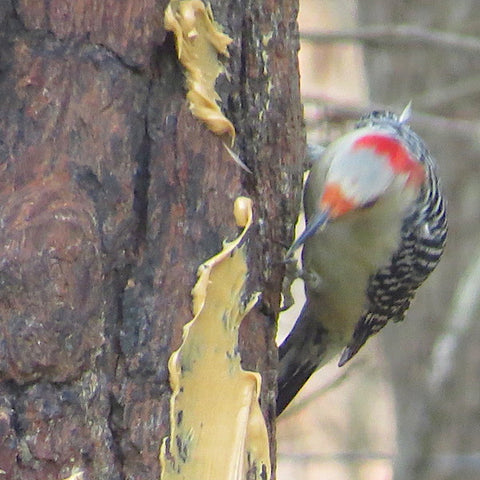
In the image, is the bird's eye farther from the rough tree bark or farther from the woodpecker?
the rough tree bark

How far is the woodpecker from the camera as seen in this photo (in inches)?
104

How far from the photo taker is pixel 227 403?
186 centimetres

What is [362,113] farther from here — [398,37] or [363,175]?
[363,175]

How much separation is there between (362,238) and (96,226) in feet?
4.22

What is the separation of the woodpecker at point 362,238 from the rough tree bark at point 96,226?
720 mm

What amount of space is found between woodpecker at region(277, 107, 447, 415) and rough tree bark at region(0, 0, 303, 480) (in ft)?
2.36

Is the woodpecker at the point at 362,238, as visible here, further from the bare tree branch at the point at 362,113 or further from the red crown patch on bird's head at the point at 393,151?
the bare tree branch at the point at 362,113

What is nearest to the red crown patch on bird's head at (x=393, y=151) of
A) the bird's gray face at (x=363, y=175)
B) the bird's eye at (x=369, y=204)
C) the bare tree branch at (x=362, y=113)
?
the bird's gray face at (x=363, y=175)

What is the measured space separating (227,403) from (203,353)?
10cm

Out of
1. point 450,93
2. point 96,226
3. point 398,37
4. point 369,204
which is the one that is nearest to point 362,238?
point 369,204

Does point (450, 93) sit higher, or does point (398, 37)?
point (398, 37)

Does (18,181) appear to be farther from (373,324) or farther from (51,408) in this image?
(373,324)

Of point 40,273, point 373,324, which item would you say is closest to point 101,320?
point 40,273

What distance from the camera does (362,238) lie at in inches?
114
